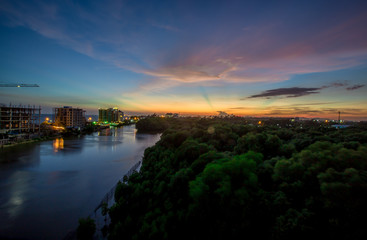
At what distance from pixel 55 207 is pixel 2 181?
884 centimetres

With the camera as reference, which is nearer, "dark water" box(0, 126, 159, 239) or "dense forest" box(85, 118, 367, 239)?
"dense forest" box(85, 118, 367, 239)

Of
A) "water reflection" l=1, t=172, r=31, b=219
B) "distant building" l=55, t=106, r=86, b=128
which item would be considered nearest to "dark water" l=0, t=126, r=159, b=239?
"water reflection" l=1, t=172, r=31, b=219

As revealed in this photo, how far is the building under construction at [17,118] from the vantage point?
40656 millimetres

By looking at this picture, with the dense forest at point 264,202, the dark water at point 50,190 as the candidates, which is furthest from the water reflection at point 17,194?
the dense forest at point 264,202

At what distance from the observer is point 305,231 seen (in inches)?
218

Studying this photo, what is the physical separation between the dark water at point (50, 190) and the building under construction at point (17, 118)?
23.3 m

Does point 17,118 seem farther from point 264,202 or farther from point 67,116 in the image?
point 264,202

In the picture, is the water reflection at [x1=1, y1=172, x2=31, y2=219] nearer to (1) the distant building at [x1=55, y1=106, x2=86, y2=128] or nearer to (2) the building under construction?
(2) the building under construction

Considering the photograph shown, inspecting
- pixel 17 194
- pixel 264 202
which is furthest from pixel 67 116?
pixel 264 202

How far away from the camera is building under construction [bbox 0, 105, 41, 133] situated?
133 ft

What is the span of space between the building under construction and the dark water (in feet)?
76.5

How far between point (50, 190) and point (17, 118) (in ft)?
143

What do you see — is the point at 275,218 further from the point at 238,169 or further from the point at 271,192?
the point at 238,169

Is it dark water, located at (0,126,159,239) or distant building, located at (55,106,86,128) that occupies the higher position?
distant building, located at (55,106,86,128)
